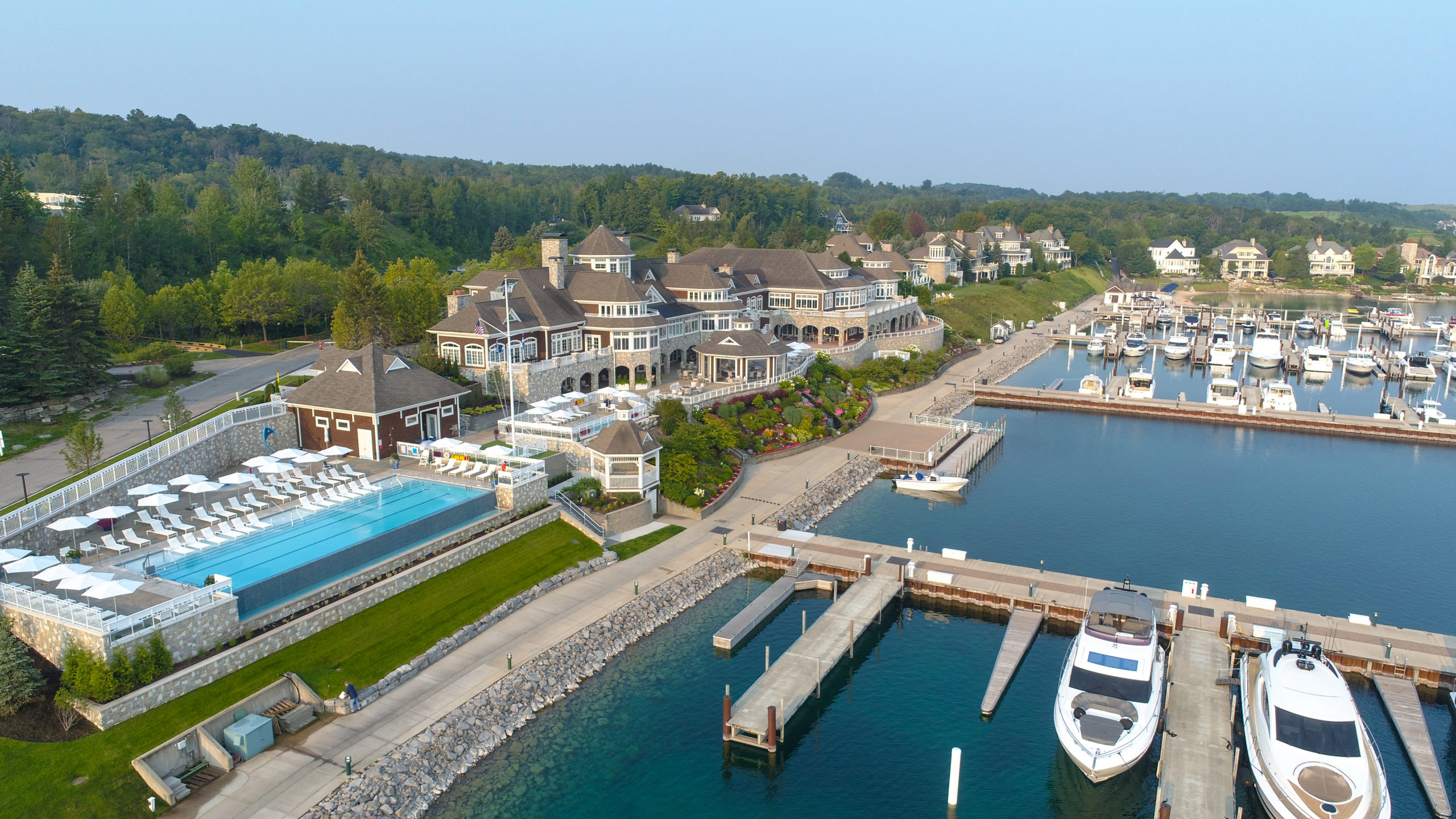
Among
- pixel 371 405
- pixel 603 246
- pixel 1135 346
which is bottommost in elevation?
pixel 1135 346

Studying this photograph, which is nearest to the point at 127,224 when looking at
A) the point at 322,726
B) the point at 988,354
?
the point at 322,726

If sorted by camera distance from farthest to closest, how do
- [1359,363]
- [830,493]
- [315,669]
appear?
[1359,363] < [830,493] < [315,669]

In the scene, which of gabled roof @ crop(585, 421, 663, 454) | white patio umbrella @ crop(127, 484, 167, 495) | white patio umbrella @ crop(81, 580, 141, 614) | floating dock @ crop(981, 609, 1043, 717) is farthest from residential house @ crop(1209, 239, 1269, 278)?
white patio umbrella @ crop(81, 580, 141, 614)

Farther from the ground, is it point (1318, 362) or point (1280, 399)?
point (1318, 362)

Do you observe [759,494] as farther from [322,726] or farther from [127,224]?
[127,224]

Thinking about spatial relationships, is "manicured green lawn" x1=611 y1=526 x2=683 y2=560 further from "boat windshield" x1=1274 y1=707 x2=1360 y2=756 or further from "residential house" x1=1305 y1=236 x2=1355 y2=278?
"residential house" x1=1305 y1=236 x2=1355 y2=278

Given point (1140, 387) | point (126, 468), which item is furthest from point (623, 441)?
point (1140, 387)

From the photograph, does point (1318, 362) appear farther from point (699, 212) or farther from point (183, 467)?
point (699, 212)
